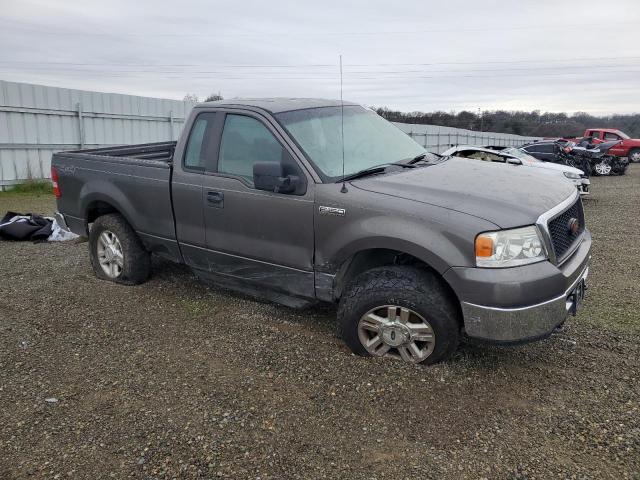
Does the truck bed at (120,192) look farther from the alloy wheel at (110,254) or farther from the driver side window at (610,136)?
the driver side window at (610,136)

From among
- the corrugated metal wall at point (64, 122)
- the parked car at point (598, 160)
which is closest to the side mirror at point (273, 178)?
the corrugated metal wall at point (64, 122)

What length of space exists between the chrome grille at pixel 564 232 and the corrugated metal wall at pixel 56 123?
12927 mm

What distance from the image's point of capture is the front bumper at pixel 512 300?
3062 millimetres

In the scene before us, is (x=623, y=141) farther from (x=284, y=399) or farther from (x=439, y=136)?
(x=284, y=399)

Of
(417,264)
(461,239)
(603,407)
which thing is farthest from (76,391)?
(603,407)

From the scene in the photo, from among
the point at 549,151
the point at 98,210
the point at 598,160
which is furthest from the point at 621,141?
the point at 98,210

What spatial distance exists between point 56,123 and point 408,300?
42.6 feet

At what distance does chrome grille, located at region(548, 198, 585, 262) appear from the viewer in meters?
3.34

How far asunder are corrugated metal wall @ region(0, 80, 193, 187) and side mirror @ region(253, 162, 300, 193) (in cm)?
1134

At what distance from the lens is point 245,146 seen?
4.26 metres

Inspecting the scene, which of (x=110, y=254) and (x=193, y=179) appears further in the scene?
(x=110, y=254)

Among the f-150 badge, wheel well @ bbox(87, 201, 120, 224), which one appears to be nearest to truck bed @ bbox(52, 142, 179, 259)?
wheel well @ bbox(87, 201, 120, 224)

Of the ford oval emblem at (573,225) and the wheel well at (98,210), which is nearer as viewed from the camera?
the ford oval emblem at (573,225)

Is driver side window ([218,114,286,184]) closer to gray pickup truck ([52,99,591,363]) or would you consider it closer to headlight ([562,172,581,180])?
gray pickup truck ([52,99,591,363])
